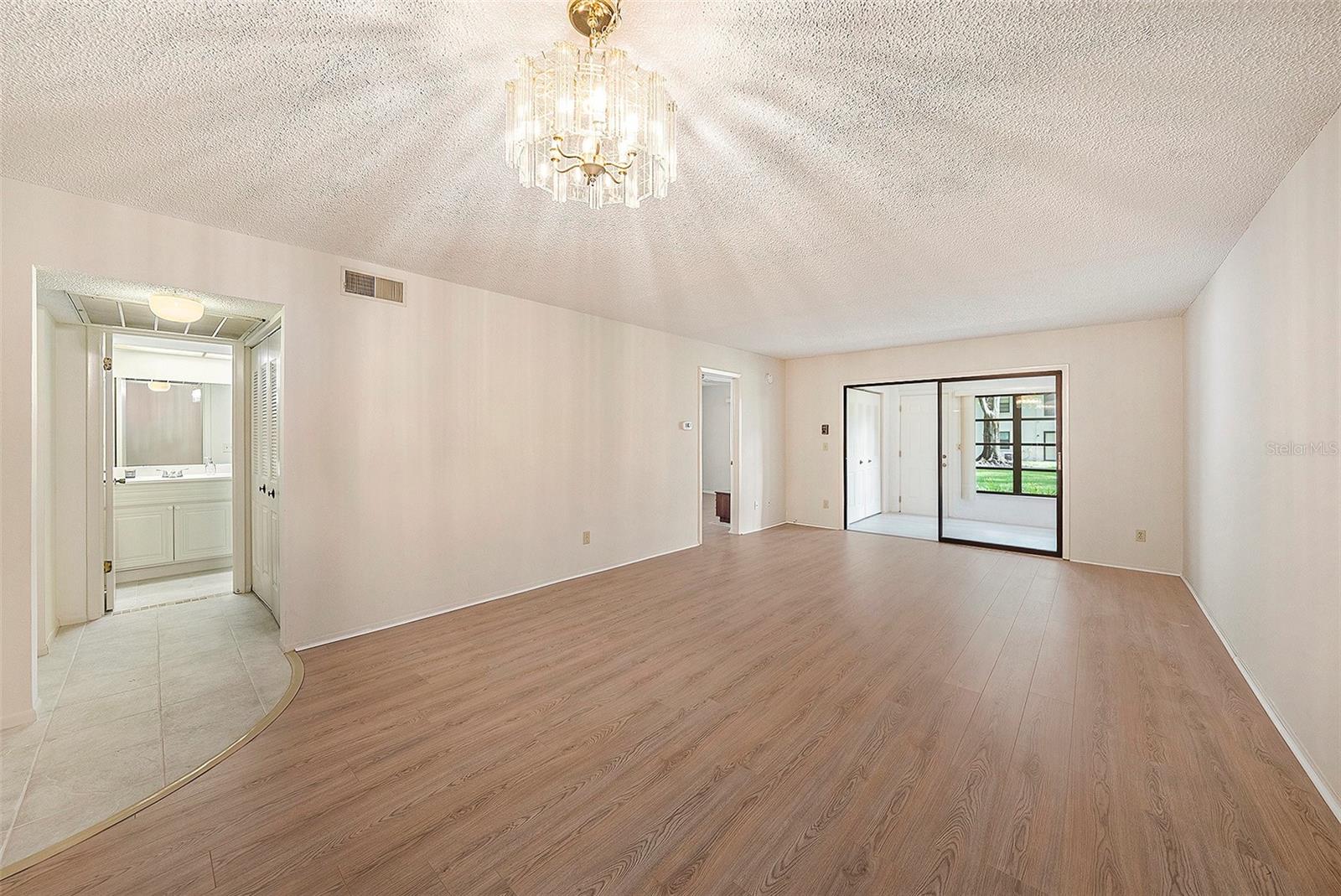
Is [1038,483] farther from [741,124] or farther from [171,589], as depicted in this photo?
[171,589]

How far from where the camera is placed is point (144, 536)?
4.67 meters

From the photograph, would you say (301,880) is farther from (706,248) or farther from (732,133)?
(706,248)

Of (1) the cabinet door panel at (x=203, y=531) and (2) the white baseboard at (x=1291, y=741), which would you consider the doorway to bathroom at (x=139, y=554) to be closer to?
(1) the cabinet door panel at (x=203, y=531)

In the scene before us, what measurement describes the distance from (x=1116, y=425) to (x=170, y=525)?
931 centimetres

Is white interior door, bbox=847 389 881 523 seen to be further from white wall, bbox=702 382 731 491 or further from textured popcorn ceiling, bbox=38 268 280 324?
textured popcorn ceiling, bbox=38 268 280 324

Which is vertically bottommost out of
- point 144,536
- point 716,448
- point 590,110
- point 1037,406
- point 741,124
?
point 144,536

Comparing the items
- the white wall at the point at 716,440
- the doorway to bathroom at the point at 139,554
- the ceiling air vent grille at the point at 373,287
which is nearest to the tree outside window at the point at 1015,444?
the white wall at the point at 716,440

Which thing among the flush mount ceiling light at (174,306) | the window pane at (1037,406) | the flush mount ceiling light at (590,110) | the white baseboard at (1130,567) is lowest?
the white baseboard at (1130,567)

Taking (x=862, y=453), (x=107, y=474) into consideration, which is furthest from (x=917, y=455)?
(x=107, y=474)

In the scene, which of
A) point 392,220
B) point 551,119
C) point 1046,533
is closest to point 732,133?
point 551,119

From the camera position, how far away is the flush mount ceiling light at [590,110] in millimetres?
1566

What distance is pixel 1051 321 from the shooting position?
17.0 feet

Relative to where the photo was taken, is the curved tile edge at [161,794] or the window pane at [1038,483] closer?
the curved tile edge at [161,794]

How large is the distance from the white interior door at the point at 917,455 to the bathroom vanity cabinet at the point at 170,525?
8792 millimetres
